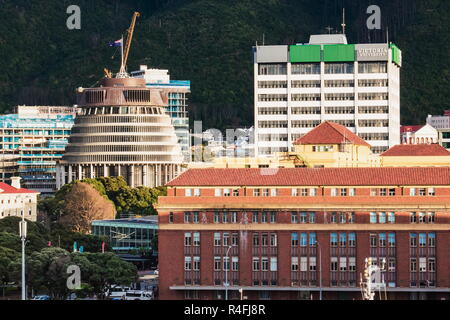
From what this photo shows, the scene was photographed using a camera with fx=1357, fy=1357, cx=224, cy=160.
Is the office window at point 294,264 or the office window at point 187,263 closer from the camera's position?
the office window at point 294,264

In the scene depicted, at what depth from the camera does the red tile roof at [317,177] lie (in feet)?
399

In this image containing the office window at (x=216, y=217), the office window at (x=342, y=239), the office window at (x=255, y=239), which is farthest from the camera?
the office window at (x=216, y=217)

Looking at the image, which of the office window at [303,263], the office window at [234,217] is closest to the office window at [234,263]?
the office window at [234,217]

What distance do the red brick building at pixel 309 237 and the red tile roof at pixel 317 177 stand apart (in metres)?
0.17

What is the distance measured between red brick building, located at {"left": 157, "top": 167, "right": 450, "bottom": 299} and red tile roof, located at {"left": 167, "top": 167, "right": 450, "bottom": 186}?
6.9 inches

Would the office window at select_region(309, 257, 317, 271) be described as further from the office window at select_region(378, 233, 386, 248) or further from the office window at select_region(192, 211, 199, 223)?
the office window at select_region(192, 211, 199, 223)

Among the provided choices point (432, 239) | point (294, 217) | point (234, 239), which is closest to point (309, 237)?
point (294, 217)

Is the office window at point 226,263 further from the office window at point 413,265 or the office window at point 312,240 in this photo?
the office window at point 413,265

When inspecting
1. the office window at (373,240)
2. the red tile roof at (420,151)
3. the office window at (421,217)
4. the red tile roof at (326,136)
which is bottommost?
the office window at (373,240)

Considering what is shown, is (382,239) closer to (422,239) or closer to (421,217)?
(422,239)

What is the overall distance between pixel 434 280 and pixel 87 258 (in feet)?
123

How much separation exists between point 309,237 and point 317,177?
24.3 feet

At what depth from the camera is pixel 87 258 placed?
446 feet
